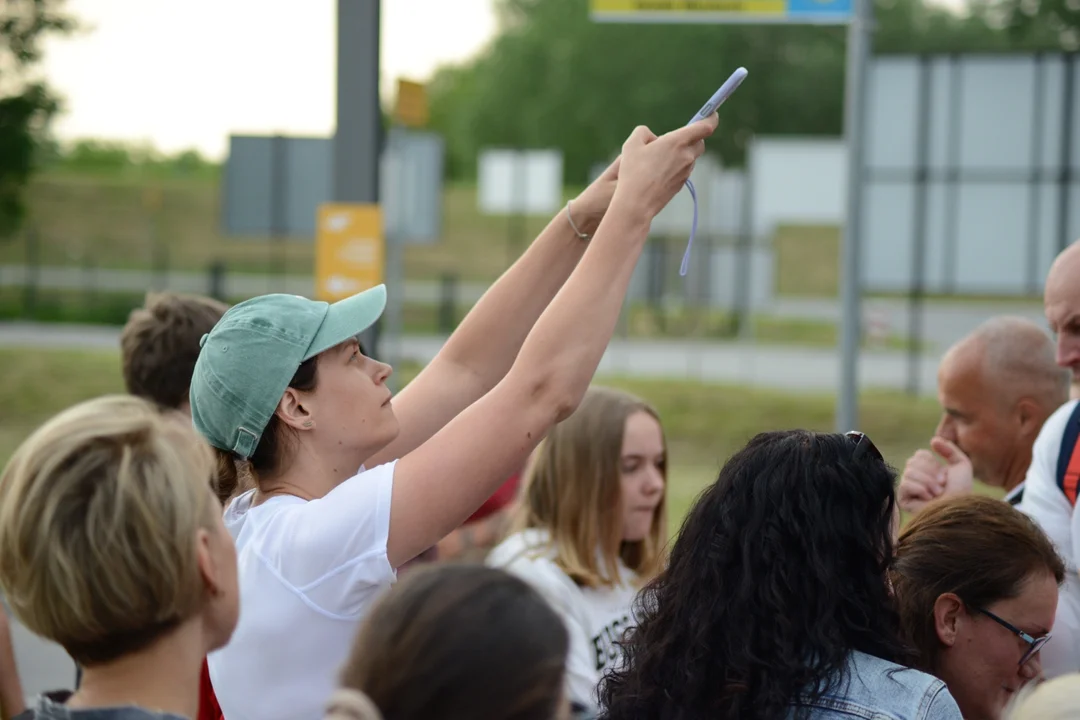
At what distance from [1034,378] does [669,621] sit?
190 cm

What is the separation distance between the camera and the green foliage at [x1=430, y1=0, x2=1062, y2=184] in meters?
52.6

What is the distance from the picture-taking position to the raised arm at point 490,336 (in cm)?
288

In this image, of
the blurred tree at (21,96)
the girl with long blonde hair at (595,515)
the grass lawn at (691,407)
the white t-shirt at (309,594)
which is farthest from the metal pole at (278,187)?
the blurred tree at (21,96)

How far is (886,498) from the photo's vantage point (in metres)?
2.19

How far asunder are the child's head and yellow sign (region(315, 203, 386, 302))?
1809mm

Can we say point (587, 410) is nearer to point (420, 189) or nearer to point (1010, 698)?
point (1010, 698)

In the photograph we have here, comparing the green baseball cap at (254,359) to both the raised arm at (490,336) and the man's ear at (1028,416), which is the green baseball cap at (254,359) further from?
the man's ear at (1028,416)

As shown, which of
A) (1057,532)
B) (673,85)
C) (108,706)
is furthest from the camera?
(673,85)

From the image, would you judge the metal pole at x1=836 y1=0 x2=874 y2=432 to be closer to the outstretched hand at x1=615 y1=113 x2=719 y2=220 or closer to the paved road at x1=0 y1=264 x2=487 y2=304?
the outstretched hand at x1=615 y1=113 x2=719 y2=220

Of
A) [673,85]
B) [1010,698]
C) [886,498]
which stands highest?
[673,85]

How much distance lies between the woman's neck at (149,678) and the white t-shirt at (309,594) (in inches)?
12.4

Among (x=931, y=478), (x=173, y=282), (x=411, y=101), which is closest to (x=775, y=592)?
(x=931, y=478)

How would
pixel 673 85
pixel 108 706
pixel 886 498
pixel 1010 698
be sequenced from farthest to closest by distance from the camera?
pixel 673 85 → pixel 1010 698 → pixel 886 498 → pixel 108 706

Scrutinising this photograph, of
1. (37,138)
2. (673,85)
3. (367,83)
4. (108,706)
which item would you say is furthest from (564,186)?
(108,706)
